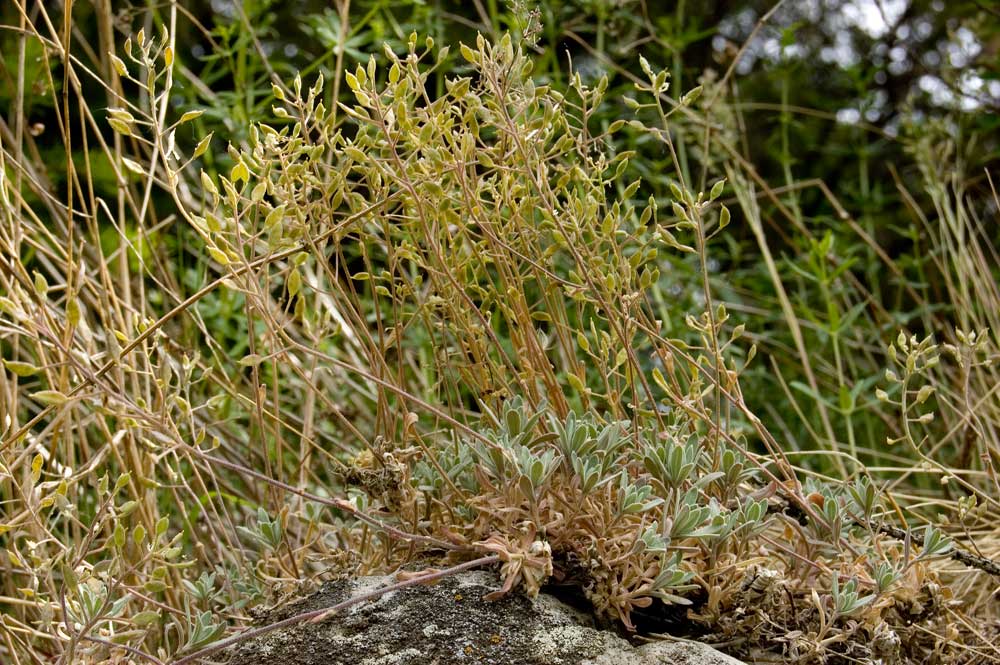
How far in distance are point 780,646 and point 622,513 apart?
0.34m

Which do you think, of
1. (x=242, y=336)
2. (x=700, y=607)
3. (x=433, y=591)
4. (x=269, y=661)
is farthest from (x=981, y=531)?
(x=242, y=336)

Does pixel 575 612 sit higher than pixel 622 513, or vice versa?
pixel 622 513

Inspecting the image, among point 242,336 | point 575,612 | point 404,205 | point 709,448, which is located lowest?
point 242,336

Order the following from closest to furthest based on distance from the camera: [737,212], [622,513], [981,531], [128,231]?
[622,513] → [981,531] → [128,231] → [737,212]

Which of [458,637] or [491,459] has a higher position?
[491,459]

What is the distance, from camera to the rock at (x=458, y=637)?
4.02ft

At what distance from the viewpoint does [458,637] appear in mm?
1233

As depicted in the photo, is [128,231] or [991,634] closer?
[991,634]

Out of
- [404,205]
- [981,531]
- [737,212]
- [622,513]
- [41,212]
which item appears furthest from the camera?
[737,212]

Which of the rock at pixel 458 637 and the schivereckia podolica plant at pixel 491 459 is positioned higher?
the schivereckia podolica plant at pixel 491 459

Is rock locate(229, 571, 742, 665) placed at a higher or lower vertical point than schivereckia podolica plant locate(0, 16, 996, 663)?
lower

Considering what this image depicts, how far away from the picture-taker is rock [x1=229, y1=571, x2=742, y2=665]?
1.22m

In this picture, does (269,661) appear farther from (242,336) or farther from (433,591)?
(242,336)

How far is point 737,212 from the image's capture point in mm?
4285
